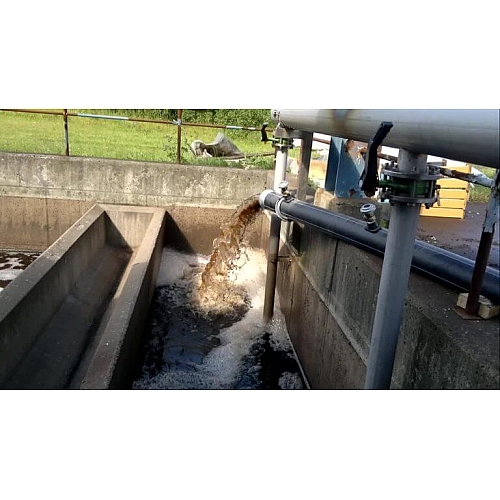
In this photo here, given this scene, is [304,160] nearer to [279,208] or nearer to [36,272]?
[279,208]

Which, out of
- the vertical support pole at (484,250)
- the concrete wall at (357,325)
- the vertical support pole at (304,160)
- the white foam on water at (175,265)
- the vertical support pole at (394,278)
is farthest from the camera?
the white foam on water at (175,265)

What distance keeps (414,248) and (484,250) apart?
0.94m

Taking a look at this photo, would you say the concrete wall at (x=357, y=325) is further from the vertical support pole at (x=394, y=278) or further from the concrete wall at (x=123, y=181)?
the concrete wall at (x=123, y=181)

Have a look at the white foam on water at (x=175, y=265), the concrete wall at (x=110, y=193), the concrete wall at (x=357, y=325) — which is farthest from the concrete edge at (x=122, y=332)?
the concrete wall at (x=110, y=193)

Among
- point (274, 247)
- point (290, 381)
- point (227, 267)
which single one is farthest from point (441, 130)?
point (227, 267)

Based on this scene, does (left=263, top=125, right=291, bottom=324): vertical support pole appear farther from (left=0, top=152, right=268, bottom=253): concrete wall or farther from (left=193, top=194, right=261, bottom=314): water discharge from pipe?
(left=0, top=152, right=268, bottom=253): concrete wall

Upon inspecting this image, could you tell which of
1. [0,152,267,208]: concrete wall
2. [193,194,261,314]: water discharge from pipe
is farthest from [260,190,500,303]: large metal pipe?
[0,152,267,208]: concrete wall

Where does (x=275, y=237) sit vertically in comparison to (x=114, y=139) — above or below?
below

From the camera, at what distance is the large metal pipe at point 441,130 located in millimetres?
1350

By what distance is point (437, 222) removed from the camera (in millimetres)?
5688

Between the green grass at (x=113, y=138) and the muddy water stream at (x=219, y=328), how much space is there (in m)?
2.14

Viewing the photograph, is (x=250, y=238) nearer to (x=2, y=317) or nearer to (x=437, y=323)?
(x=2, y=317)

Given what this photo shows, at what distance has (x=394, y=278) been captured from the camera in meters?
2.00

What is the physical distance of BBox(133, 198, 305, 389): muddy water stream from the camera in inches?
202
